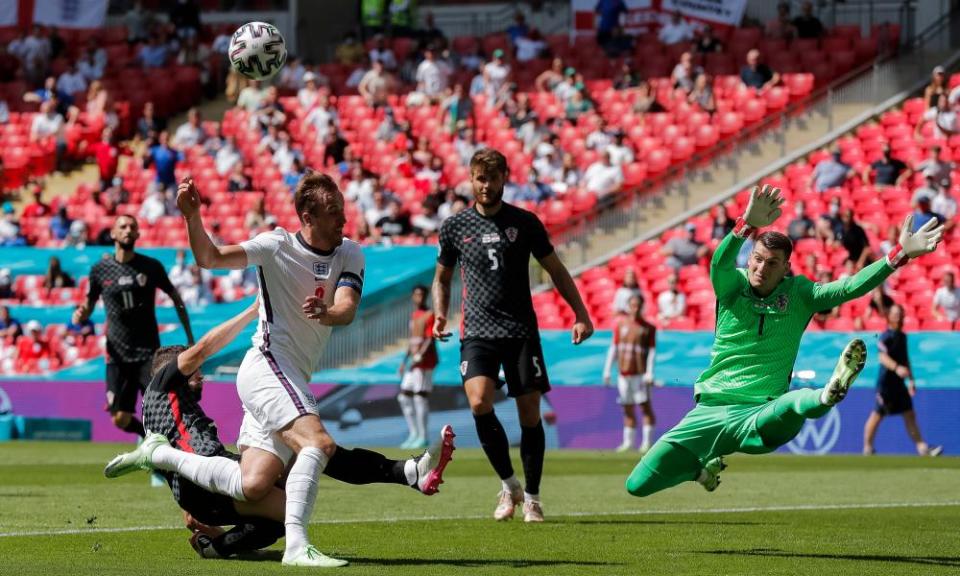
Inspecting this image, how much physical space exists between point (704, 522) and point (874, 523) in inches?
46.7

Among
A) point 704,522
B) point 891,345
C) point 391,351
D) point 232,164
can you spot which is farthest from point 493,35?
point 704,522

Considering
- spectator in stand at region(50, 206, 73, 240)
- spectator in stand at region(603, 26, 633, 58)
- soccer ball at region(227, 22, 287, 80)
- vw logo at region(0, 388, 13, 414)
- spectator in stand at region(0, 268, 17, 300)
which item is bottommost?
vw logo at region(0, 388, 13, 414)

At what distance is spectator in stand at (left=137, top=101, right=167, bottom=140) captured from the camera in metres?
35.3

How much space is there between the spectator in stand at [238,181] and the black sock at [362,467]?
24.4 m

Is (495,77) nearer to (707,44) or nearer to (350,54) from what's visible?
(707,44)

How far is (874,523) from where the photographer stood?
11.8m

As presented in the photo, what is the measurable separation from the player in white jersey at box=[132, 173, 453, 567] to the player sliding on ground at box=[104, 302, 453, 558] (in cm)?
3

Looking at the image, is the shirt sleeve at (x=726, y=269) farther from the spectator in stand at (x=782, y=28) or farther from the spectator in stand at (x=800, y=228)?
the spectator in stand at (x=782, y=28)

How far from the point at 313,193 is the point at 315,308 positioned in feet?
2.56

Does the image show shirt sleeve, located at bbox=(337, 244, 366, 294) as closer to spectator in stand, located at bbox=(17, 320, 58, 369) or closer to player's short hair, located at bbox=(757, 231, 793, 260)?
player's short hair, located at bbox=(757, 231, 793, 260)

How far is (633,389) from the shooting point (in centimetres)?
2330

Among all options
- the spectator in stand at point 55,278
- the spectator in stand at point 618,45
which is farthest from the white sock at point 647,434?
the spectator in stand at point 55,278

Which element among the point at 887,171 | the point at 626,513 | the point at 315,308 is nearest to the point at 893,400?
the point at 887,171

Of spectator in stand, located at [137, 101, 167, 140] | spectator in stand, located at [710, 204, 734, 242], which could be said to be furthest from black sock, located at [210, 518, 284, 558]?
spectator in stand, located at [137, 101, 167, 140]
